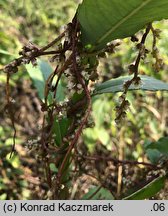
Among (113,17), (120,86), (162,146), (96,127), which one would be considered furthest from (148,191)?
(96,127)

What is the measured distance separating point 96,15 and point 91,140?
125cm

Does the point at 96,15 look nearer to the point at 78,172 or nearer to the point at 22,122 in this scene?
the point at 78,172

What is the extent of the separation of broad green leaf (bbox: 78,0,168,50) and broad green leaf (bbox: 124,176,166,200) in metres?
0.39

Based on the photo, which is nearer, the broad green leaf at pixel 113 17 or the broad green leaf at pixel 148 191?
the broad green leaf at pixel 113 17

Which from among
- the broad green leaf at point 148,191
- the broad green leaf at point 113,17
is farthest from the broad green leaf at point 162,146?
the broad green leaf at point 113,17

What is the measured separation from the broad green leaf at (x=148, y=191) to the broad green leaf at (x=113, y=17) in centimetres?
39

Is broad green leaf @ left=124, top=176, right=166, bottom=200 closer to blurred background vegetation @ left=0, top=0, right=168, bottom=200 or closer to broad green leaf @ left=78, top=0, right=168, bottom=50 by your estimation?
blurred background vegetation @ left=0, top=0, right=168, bottom=200

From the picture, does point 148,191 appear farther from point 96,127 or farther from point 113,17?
point 96,127

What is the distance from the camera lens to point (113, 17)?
2.54 feet

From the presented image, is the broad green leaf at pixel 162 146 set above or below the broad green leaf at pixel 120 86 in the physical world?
below

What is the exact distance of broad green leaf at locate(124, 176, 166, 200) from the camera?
1043 millimetres

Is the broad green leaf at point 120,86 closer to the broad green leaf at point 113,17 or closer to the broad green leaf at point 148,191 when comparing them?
the broad green leaf at point 113,17

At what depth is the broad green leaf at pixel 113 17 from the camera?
0.71 meters

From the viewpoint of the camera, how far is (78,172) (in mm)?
1100
